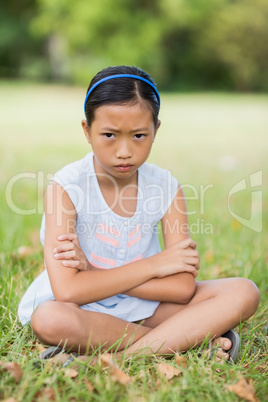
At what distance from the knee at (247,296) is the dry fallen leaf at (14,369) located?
37.1 inches

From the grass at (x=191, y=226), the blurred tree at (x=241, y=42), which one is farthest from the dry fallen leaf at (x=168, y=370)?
the blurred tree at (x=241, y=42)

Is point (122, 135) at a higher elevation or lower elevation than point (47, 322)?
higher

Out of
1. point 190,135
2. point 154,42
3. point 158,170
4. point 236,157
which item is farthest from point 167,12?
point 158,170

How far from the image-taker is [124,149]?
1.90 metres

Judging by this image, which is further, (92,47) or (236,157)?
(92,47)

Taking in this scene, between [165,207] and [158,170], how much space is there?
7.9 inches

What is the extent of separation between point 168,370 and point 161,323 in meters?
0.26

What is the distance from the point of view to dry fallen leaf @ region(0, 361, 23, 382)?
1.63 meters

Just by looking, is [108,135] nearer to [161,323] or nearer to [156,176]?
[156,176]

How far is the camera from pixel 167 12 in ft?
66.5

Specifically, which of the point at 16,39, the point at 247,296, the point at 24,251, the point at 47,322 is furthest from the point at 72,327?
the point at 16,39

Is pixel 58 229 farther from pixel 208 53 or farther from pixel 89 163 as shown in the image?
pixel 208 53

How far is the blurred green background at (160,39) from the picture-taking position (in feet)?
65.3

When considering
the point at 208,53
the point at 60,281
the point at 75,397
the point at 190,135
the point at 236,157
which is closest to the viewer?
the point at 75,397
